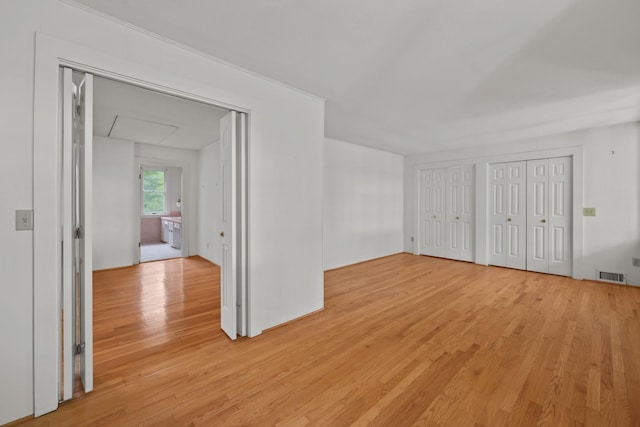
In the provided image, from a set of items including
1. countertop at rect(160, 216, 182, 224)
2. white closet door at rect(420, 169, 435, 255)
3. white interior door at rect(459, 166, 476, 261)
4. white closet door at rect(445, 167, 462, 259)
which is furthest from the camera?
countertop at rect(160, 216, 182, 224)

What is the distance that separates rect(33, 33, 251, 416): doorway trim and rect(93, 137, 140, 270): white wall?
421cm

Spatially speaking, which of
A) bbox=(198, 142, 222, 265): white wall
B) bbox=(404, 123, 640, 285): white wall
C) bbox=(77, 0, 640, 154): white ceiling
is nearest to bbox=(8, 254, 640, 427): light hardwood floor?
bbox=(404, 123, 640, 285): white wall

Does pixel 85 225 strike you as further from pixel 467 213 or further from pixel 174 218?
pixel 174 218

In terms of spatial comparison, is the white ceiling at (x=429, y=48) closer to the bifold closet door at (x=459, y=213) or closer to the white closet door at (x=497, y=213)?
the white closet door at (x=497, y=213)

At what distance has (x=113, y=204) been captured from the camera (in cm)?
524

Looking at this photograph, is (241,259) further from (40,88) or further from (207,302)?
(40,88)

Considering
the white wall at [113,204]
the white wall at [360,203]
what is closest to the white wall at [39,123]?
the white wall at [360,203]

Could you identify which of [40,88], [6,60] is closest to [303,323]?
[40,88]

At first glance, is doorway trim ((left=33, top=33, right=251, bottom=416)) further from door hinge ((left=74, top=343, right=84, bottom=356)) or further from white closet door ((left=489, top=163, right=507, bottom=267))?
white closet door ((left=489, top=163, right=507, bottom=267))

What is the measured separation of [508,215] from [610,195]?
56.4 inches

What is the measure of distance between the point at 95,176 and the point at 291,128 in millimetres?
4432

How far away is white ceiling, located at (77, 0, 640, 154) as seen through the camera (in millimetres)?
1750

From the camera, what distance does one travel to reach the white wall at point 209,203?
18.4ft

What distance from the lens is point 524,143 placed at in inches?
203
